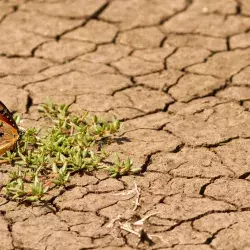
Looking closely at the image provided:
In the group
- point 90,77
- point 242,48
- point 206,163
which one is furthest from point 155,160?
point 242,48

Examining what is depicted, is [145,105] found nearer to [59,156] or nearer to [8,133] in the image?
[59,156]

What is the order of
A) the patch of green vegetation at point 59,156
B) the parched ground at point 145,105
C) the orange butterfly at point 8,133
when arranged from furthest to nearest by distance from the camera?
the orange butterfly at point 8,133 → the patch of green vegetation at point 59,156 → the parched ground at point 145,105

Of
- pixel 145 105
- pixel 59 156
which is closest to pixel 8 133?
pixel 59 156

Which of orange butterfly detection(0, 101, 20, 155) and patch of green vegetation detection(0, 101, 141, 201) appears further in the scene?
orange butterfly detection(0, 101, 20, 155)

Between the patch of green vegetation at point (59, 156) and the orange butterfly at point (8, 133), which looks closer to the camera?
the patch of green vegetation at point (59, 156)

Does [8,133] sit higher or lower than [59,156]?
higher
